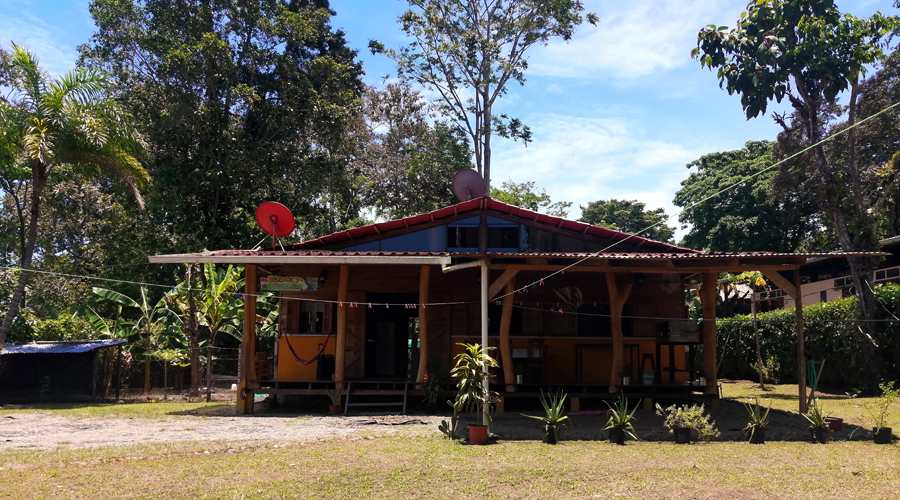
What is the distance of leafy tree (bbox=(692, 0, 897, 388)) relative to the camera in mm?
19562

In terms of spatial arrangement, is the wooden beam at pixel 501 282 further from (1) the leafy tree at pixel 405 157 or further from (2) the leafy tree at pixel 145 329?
(1) the leafy tree at pixel 405 157

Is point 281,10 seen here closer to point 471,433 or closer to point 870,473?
point 471,433

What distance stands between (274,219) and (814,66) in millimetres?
15024

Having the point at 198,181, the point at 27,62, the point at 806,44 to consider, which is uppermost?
the point at 806,44

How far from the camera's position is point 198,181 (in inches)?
931

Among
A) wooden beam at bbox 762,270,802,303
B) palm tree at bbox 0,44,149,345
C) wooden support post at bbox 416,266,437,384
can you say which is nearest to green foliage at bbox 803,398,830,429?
wooden beam at bbox 762,270,802,303

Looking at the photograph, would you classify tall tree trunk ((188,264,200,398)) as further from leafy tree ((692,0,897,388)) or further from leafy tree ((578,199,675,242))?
leafy tree ((578,199,675,242))

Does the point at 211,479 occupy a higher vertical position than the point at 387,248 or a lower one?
lower

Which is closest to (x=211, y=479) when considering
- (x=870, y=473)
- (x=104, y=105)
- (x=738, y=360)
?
(x=870, y=473)

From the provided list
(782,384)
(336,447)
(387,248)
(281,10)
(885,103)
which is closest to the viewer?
(336,447)

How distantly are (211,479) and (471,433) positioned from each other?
13.4ft

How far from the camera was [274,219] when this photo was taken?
16.0 meters

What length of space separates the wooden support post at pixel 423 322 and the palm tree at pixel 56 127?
8227 millimetres

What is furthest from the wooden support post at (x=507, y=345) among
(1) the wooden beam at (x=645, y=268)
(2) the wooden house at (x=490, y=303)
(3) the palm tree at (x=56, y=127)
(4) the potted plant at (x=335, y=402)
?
(3) the palm tree at (x=56, y=127)
